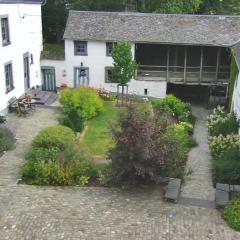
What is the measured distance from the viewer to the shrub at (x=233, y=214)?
43.1 feet

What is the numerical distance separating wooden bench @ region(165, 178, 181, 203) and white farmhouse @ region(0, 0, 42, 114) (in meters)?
11.8

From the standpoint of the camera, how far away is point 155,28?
105 ft

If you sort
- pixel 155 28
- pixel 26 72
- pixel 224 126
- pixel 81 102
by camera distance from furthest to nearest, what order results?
pixel 155 28
pixel 26 72
pixel 81 102
pixel 224 126

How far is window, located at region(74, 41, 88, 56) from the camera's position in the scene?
106 ft

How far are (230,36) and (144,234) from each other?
72.7 ft

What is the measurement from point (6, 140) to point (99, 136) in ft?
16.1

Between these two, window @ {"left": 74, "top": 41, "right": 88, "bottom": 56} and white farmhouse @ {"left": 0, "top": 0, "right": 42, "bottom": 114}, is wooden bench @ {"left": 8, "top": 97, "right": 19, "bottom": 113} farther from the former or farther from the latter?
window @ {"left": 74, "top": 41, "right": 88, "bottom": 56}

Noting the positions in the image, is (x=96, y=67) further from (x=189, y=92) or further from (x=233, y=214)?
(x=233, y=214)

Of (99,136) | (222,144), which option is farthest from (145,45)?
(222,144)

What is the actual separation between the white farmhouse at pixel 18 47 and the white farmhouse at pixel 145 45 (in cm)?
226

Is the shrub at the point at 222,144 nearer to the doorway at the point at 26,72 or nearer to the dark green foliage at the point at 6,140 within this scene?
the dark green foliage at the point at 6,140

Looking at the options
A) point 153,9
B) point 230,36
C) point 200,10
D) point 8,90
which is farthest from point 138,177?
point 200,10

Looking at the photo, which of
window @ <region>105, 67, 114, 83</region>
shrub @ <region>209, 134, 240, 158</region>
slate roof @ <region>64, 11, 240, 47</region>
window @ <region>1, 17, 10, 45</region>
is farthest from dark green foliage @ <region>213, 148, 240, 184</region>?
window @ <region>105, 67, 114, 83</region>

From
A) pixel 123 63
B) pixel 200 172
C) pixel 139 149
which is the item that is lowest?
pixel 200 172
